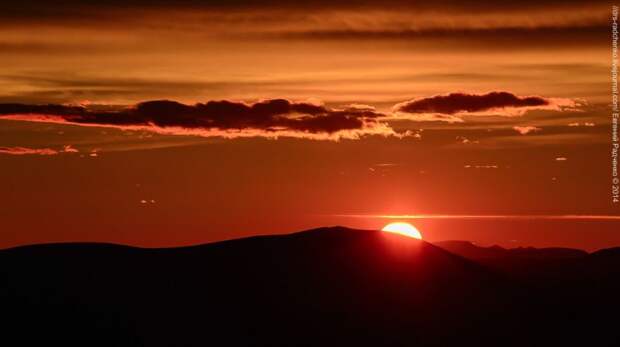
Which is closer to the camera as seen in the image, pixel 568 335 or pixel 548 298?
pixel 568 335

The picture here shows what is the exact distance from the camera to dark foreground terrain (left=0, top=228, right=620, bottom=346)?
125750mm

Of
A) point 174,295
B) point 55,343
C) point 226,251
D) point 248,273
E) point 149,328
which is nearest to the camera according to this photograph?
point 55,343

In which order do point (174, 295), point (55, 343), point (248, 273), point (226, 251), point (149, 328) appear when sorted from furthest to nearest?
point (226, 251)
point (248, 273)
point (174, 295)
point (149, 328)
point (55, 343)

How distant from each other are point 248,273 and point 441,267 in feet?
91.6


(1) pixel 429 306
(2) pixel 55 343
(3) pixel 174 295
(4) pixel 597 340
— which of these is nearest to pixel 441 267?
(1) pixel 429 306

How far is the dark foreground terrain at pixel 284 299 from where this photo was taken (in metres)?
126

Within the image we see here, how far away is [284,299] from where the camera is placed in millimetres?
139125

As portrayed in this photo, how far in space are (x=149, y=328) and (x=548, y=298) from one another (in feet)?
209

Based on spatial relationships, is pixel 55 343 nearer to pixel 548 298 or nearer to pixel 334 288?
pixel 334 288

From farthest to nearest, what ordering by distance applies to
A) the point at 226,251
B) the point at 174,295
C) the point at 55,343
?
the point at 226,251
the point at 174,295
the point at 55,343

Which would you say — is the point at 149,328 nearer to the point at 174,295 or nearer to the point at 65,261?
the point at 174,295

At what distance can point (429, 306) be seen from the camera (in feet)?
474

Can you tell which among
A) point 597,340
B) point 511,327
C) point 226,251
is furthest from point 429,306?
point 226,251

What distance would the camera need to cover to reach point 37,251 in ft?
501
